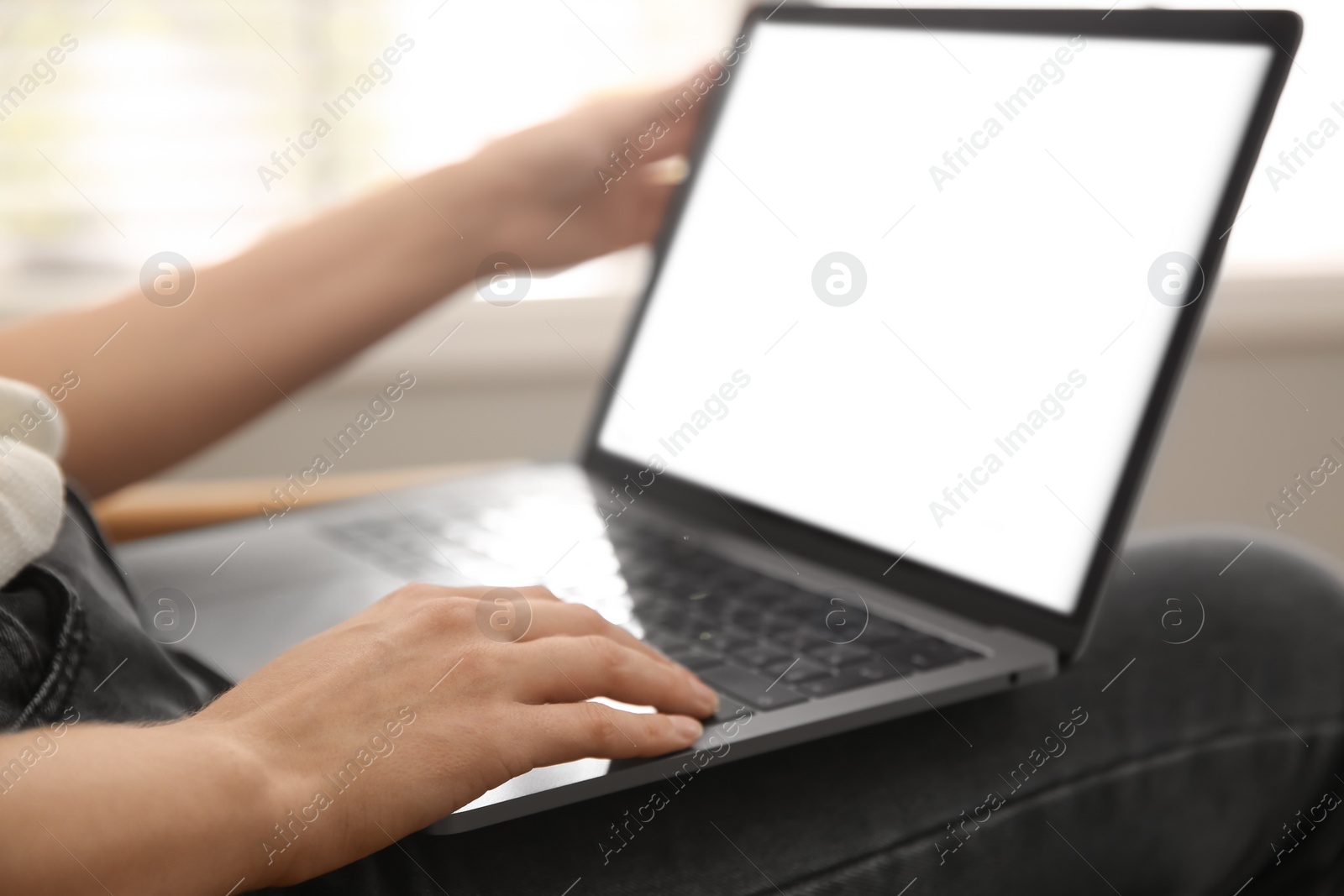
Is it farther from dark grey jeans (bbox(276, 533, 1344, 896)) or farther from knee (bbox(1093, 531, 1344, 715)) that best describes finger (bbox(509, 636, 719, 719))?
knee (bbox(1093, 531, 1344, 715))

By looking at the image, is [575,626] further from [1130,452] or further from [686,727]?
[1130,452]

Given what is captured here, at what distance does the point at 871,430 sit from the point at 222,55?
129 centimetres

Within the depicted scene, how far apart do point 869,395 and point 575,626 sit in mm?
260

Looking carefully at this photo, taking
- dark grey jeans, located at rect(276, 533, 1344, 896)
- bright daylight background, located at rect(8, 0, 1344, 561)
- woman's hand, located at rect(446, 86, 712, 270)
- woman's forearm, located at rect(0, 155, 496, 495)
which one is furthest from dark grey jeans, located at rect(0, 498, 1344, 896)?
bright daylight background, located at rect(8, 0, 1344, 561)

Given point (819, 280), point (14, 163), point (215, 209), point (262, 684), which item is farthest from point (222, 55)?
point (262, 684)

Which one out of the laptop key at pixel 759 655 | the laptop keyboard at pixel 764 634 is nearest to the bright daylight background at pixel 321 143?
the laptop keyboard at pixel 764 634

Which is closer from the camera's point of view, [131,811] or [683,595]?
[131,811]

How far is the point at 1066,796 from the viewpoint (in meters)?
0.54

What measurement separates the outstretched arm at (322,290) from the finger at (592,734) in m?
0.52

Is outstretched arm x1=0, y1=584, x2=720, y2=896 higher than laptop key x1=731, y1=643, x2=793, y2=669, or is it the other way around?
outstretched arm x1=0, y1=584, x2=720, y2=896

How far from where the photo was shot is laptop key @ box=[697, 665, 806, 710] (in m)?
0.49

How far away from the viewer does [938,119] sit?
0.67 m

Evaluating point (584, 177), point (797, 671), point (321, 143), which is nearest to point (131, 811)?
point (797, 671)

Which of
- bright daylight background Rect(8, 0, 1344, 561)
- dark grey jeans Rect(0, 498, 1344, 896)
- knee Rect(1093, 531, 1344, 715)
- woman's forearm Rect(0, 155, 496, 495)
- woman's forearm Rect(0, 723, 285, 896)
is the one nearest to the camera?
woman's forearm Rect(0, 723, 285, 896)
